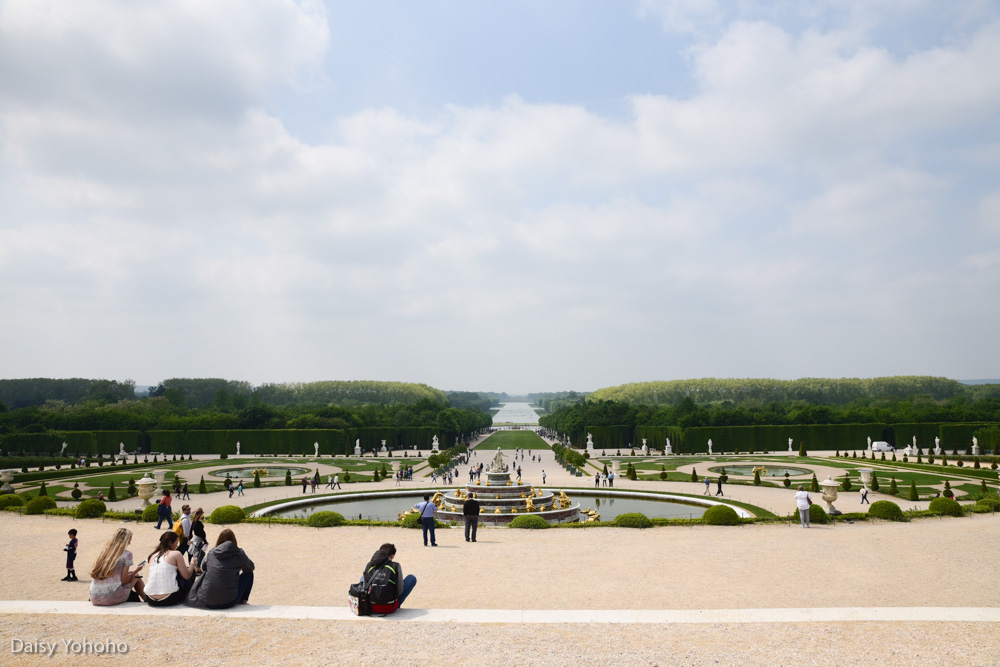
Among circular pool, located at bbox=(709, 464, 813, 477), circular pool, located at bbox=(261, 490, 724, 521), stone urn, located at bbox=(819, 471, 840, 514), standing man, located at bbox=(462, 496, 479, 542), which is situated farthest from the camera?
circular pool, located at bbox=(709, 464, 813, 477)

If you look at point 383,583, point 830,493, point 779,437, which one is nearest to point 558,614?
point 383,583

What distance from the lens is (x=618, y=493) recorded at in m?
36.2

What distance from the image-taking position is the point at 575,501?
3481 centimetres

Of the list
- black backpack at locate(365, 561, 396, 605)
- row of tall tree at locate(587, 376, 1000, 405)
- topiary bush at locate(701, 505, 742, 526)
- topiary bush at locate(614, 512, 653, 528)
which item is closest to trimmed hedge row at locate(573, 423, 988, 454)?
topiary bush at locate(701, 505, 742, 526)

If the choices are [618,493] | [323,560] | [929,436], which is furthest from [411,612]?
[929,436]

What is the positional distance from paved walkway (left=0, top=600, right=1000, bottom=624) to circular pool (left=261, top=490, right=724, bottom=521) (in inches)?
698

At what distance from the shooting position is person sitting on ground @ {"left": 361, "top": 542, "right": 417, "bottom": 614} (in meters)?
10.4

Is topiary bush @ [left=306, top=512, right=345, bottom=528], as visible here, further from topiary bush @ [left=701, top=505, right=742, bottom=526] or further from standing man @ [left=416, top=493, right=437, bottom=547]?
topiary bush @ [left=701, top=505, right=742, bottom=526]

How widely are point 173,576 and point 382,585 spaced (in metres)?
3.32

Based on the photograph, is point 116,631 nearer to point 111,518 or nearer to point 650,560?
point 650,560

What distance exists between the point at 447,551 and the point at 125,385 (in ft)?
543

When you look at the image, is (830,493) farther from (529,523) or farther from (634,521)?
(529,523)

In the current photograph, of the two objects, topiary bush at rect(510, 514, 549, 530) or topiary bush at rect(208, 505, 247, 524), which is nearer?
topiary bush at rect(510, 514, 549, 530)

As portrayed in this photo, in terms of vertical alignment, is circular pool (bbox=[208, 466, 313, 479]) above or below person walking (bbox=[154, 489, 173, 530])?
below
